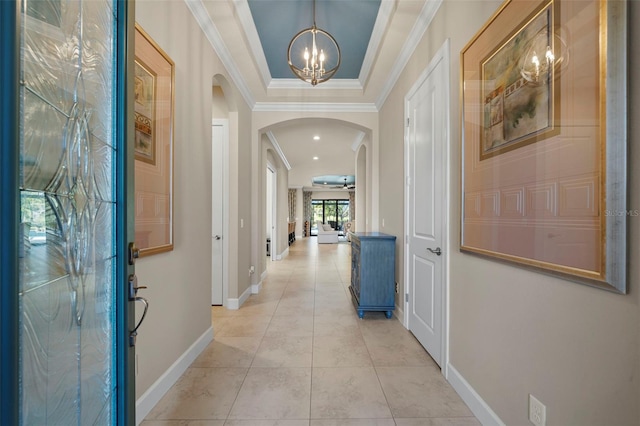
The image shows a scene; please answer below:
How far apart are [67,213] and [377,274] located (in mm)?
2934

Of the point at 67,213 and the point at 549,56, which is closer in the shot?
the point at 67,213

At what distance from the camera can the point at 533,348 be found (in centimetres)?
125

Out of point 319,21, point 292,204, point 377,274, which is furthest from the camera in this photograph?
point 292,204

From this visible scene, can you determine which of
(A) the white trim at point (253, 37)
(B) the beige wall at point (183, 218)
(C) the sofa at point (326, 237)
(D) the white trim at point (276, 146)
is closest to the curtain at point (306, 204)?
(C) the sofa at point (326, 237)

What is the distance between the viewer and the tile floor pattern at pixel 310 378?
5.49ft

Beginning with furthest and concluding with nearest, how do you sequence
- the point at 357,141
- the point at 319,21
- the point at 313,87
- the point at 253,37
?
the point at 357,141
the point at 313,87
the point at 253,37
the point at 319,21

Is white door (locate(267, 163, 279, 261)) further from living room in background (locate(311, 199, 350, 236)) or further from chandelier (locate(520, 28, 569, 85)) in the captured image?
living room in background (locate(311, 199, 350, 236))

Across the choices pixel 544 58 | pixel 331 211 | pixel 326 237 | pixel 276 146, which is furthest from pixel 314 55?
pixel 331 211

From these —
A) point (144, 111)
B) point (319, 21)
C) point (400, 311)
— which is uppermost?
point (319, 21)

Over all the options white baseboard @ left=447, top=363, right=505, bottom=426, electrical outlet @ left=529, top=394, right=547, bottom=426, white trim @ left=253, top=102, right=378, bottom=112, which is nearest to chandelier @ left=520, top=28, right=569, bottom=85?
electrical outlet @ left=529, top=394, right=547, bottom=426

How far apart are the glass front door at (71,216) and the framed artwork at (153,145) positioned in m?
0.62

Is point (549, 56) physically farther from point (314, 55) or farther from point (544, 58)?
point (314, 55)

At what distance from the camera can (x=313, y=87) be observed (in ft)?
12.4

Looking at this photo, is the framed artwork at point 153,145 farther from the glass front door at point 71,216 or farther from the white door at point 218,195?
the white door at point 218,195
